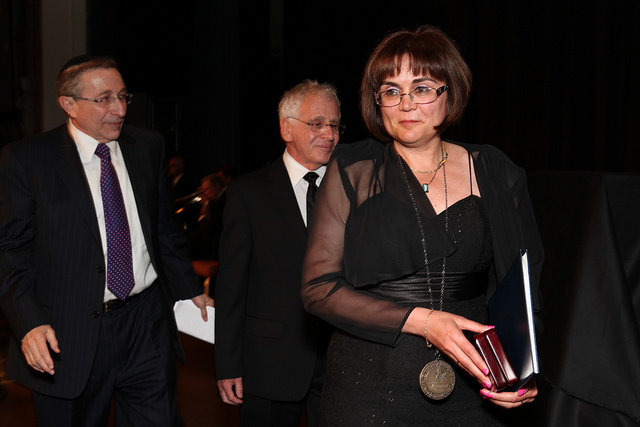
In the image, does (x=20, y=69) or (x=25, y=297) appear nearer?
(x=25, y=297)

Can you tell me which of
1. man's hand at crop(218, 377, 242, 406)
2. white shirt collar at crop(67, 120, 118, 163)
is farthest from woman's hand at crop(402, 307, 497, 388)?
white shirt collar at crop(67, 120, 118, 163)

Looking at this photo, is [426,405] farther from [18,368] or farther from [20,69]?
[20,69]

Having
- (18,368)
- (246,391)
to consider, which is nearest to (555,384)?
(246,391)

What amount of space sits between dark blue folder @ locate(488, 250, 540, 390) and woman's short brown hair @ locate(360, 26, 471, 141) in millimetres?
485

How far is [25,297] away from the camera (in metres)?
2.49

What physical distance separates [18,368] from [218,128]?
9.52m

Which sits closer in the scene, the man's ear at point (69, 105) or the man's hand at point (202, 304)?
the man's ear at point (69, 105)

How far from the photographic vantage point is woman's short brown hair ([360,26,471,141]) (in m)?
1.69

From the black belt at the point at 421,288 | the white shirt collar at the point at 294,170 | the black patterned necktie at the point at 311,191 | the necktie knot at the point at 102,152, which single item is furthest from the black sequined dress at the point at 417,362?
the necktie knot at the point at 102,152

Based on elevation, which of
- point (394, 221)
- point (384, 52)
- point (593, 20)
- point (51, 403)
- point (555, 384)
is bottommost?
point (51, 403)

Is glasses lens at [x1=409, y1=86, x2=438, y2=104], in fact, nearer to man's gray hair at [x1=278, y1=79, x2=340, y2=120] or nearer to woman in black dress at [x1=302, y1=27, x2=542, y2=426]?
woman in black dress at [x1=302, y1=27, x2=542, y2=426]

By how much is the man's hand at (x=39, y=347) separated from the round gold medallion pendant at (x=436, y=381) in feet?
4.46

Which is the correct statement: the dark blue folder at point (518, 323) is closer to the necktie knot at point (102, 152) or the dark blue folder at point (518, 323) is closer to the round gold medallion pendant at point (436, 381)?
the round gold medallion pendant at point (436, 381)

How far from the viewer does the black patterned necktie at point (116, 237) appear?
2.70m
